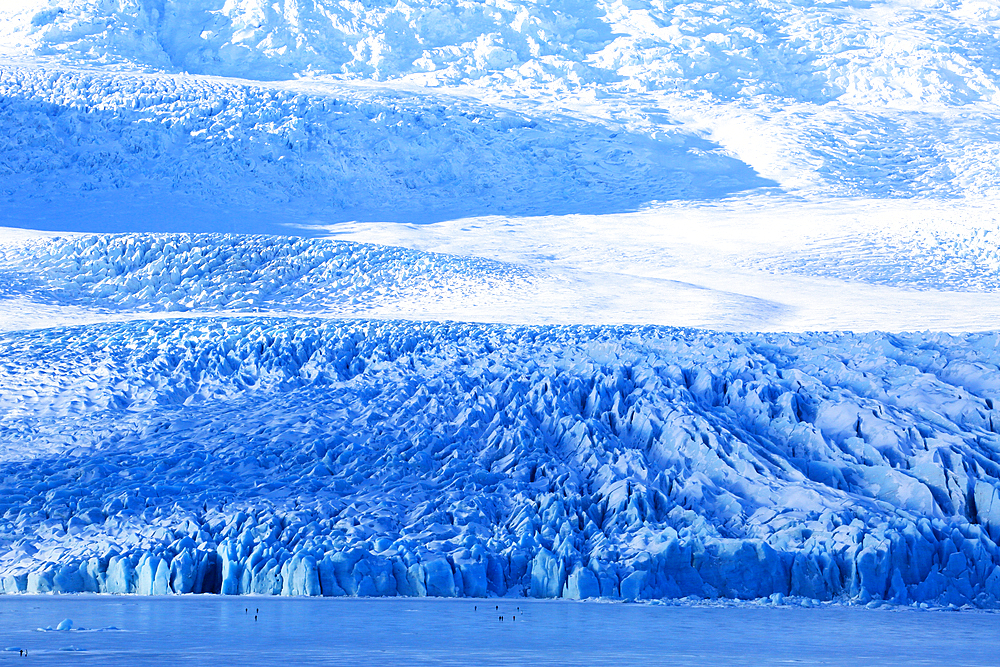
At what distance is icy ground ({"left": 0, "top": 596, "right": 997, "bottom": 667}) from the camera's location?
472cm

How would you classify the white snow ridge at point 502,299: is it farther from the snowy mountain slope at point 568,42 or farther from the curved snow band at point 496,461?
the snowy mountain slope at point 568,42

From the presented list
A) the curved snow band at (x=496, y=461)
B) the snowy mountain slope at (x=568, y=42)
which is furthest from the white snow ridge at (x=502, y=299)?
the snowy mountain slope at (x=568, y=42)

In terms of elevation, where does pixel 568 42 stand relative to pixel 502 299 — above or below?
above

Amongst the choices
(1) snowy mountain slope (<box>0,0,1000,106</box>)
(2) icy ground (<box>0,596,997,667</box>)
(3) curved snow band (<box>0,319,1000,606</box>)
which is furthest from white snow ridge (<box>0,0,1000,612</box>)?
(2) icy ground (<box>0,596,997,667</box>)

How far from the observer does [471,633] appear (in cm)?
567

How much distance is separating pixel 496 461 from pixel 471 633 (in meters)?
4.12

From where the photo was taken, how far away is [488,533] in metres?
8.61

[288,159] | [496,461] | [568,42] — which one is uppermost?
[568,42]

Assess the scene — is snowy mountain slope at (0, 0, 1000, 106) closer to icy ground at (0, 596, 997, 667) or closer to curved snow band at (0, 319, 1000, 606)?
curved snow band at (0, 319, 1000, 606)

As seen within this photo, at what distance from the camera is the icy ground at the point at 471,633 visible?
472cm

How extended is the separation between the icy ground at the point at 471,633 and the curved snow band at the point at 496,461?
1.86ft

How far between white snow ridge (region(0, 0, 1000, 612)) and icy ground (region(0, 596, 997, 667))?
2.90 ft

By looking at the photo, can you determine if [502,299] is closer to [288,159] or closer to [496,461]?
[496,461]

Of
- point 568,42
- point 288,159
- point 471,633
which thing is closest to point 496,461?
point 471,633
